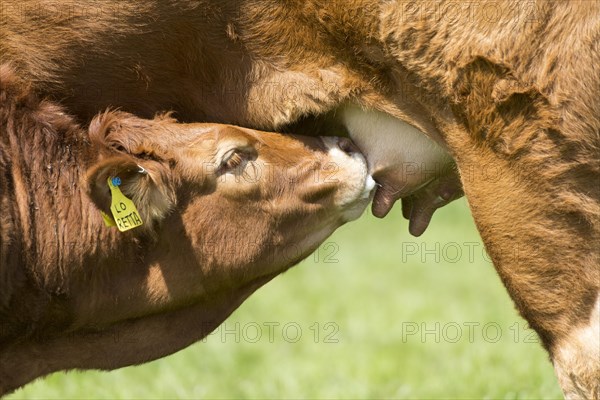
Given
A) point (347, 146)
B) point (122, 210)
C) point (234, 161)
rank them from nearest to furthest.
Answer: point (122, 210) < point (234, 161) < point (347, 146)

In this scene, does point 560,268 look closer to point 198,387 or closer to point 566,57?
point 566,57

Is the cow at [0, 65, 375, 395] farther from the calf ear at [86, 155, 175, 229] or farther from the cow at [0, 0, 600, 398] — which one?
the cow at [0, 0, 600, 398]

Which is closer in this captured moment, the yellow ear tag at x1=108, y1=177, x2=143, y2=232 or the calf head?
the yellow ear tag at x1=108, y1=177, x2=143, y2=232

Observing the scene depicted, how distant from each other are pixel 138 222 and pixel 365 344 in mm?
3791

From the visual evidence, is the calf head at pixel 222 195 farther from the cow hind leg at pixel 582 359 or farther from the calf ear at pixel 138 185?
the cow hind leg at pixel 582 359

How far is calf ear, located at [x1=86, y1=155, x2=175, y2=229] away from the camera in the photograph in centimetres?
400

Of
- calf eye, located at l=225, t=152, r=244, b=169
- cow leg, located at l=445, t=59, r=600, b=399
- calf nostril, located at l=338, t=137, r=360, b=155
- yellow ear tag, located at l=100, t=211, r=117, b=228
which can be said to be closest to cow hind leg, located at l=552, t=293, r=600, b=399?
cow leg, located at l=445, t=59, r=600, b=399

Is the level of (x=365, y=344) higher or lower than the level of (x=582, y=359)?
lower

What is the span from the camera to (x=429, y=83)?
12.7 feet

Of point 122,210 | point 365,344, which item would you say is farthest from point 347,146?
point 365,344

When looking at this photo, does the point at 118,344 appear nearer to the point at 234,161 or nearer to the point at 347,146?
the point at 234,161

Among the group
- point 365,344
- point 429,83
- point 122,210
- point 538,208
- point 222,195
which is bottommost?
point 365,344

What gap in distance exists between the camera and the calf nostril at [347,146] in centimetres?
443

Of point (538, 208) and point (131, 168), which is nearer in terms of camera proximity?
point (538, 208)
